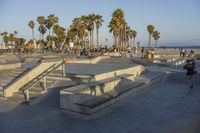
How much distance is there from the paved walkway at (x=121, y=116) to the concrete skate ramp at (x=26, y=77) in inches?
29.6

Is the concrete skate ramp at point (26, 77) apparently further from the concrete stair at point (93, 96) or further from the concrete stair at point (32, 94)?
the concrete stair at point (93, 96)

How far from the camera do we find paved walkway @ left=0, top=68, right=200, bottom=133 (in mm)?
5840

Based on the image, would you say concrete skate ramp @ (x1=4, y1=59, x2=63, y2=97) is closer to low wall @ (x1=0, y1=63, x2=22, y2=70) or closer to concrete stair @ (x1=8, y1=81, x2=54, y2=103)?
concrete stair @ (x1=8, y1=81, x2=54, y2=103)

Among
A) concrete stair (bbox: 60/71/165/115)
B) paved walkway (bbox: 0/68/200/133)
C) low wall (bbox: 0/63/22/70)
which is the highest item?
low wall (bbox: 0/63/22/70)

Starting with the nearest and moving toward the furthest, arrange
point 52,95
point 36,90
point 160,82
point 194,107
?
point 194,107, point 52,95, point 36,90, point 160,82

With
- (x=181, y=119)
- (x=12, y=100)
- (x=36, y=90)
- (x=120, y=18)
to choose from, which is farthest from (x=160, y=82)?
(x=120, y=18)

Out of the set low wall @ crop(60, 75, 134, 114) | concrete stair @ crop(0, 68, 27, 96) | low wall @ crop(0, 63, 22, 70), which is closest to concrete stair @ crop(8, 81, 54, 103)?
concrete stair @ crop(0, 68, 27, 96)

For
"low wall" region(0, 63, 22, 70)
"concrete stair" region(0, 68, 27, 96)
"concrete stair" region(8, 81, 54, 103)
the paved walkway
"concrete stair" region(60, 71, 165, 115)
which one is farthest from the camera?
"low wall" region(0, 63, 22, 70)

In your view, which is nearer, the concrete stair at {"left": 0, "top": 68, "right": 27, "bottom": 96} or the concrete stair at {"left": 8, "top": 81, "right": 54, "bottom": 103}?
the concrete stair at {"left": 8, "top": 81, "right": 54, "bottom": 103}

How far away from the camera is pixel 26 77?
10.6 m

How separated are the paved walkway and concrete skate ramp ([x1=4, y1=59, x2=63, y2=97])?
2.47 ft

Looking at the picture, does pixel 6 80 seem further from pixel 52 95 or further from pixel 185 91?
pixel 185 91

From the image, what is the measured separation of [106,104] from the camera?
7297 mm

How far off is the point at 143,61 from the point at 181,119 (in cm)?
1461
